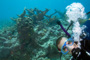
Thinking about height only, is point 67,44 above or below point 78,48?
above

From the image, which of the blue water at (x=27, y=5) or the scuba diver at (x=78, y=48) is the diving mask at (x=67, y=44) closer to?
the scuba diver at (x=78, y=48)

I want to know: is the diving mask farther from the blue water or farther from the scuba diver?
the blue water

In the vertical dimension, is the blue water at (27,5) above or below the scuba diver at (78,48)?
above

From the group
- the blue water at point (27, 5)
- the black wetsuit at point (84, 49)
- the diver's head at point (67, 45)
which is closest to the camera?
the black wetsuit at point (84, 49)

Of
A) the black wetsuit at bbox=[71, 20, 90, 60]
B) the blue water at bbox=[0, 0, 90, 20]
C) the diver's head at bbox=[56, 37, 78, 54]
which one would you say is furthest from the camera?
the blue water at bbox=[0, 0, 90, 20]

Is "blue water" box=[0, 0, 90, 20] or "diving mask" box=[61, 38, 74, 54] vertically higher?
"blue water" box=[0, 0, 90, 20]

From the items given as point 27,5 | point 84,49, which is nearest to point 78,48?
point 84,49

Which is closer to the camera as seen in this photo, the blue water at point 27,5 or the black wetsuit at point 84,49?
the black wetsuit at point 84,49

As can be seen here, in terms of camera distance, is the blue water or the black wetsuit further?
the blue water

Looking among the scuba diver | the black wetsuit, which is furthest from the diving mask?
the black wetsuit

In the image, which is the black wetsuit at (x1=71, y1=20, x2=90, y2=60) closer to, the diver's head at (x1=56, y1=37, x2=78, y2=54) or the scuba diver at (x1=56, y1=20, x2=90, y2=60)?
the scuba diver at (x1=56, y1=20, x2=90, y2=60)

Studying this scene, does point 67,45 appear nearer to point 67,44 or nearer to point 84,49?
point 67,44

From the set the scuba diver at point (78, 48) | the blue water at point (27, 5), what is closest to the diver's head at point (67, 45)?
the scuba diver at point (78, 48)

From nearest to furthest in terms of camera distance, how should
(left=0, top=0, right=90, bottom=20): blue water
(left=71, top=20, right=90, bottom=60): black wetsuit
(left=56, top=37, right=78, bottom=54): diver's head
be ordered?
(left=71, top=20, right=90, bottom=60): black wetsuit → (left=56, top=37, right=78, bottom=54): diver's head → (left=0, top=0, right=90, bottom=20): blue water
